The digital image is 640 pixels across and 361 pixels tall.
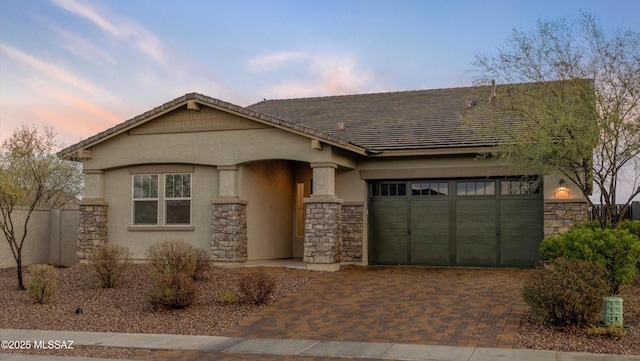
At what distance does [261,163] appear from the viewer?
19.1 m

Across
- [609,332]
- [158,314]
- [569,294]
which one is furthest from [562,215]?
[158,314]

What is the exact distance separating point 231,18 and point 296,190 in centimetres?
685

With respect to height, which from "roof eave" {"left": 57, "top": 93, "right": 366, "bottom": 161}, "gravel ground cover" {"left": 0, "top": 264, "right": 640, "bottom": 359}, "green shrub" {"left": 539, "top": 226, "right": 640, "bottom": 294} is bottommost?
"gravel ground cover" {"left": 0, "top": 264, "right": 640, "bottom": 359}

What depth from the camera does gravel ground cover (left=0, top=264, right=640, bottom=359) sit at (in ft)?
32.1

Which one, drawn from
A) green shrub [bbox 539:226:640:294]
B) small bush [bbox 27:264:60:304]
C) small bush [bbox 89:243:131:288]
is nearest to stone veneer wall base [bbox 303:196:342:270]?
small bush [bbox 89:243:131:288]

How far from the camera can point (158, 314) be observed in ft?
41.7

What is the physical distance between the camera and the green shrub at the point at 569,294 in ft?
33.3

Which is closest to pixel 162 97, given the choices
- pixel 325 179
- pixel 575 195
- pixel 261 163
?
pixel 261 163

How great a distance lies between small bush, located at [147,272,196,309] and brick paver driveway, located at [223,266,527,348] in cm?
166

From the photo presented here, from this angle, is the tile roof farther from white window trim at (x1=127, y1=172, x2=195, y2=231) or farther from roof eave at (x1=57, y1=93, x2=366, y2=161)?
white window trim at (x1=127, y1=172, x2=195, y2=231)

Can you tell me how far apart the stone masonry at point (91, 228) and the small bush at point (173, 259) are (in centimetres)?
464

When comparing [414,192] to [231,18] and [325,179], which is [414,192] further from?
[231,18]

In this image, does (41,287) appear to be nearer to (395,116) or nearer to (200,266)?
(200,266)

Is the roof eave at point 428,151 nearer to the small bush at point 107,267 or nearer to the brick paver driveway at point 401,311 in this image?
the brick paver driveway at point 401,311
